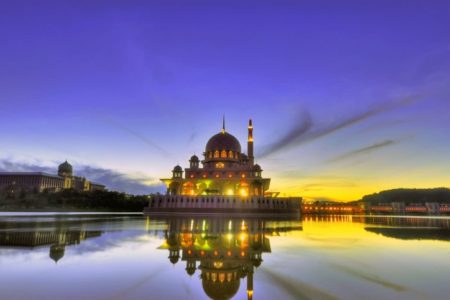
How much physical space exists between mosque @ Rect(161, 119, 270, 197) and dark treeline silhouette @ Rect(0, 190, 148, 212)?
15.9 meters

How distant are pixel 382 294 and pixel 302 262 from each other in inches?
192

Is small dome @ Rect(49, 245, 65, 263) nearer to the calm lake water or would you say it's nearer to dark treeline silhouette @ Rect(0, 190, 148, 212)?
the calm lake water

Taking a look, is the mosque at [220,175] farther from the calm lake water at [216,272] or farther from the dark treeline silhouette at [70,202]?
the calm lake water at [216,272]

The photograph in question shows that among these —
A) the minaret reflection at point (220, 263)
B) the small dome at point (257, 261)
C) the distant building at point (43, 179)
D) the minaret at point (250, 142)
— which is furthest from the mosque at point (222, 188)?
the distant building at point (43, 179)

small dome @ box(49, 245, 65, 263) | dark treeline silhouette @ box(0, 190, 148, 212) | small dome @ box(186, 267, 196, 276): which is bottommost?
small dome @ box(186, 267, 196, 276)

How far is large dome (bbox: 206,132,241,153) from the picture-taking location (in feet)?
291

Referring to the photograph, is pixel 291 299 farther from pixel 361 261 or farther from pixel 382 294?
pixel 361 261

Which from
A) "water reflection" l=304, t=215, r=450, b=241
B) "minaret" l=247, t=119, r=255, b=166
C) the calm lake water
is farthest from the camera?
"minaret" l=247, t=119, r=255, b=166

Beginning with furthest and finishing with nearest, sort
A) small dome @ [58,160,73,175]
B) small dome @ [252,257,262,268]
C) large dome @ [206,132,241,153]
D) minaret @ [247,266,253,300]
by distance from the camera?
small dome @ [58,160,73,175] < large dome @ [206,132,241,153] < small dome @ [252,257,262,268] < minaret @ [247,266,253,300]

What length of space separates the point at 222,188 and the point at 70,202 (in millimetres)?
35926

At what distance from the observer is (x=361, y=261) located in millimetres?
13656

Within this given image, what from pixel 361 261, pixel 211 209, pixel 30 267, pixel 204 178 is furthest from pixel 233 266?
pixel 204 178

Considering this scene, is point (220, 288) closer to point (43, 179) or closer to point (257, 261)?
point (257, 261)

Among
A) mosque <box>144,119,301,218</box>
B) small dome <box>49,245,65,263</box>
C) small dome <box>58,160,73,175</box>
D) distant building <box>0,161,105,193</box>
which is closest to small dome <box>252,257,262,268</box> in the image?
small dome <box>49,245,65,263</box>
